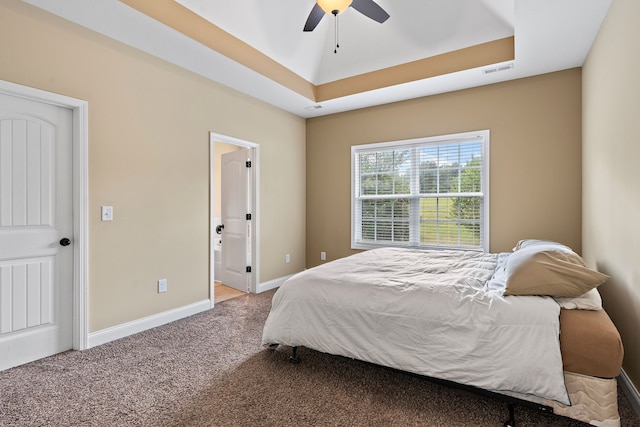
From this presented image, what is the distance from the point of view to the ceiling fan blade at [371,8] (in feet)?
8.36

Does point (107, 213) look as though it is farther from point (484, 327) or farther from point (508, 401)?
point (508, 401)

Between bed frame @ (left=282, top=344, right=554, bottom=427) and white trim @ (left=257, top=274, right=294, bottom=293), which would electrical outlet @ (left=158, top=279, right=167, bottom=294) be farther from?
bed frame @ (left=282, top=344, right=554, bottom=427)

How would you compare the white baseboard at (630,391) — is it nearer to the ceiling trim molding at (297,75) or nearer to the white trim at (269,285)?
the ceiling trim molding at (297,75)

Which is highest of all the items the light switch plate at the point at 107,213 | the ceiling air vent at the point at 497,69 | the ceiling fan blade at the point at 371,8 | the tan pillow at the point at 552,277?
the ceiling fan blade at the point at 371,8

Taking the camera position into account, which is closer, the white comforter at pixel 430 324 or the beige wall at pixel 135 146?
the white comforter at pixel 430 324

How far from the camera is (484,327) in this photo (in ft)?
5.83

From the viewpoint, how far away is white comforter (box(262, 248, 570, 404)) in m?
1.67

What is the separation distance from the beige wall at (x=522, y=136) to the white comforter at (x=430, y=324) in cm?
160

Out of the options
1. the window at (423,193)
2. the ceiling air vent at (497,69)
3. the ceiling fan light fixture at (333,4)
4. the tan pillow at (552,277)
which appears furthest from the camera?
the window at (423,193)

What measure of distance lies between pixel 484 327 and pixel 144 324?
2953 millimetres

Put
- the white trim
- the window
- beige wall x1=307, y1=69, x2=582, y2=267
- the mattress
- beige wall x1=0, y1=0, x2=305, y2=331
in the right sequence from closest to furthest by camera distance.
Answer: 1. the mattress
2. beige wall x1=0, y1=0, x2=305, y2=331
3. beige wall x1=307, y1=69, x2=582, y2=267
4. the window
5. the white trim

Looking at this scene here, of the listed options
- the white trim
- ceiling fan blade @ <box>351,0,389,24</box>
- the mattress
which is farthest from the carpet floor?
ceiling fan blade @ <box>351,0,389,24</box>

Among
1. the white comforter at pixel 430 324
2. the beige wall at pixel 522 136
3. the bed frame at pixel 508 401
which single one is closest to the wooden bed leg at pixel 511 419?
the bed frame at pixel 508 401

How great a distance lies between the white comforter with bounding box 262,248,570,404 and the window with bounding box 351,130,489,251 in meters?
1.69
